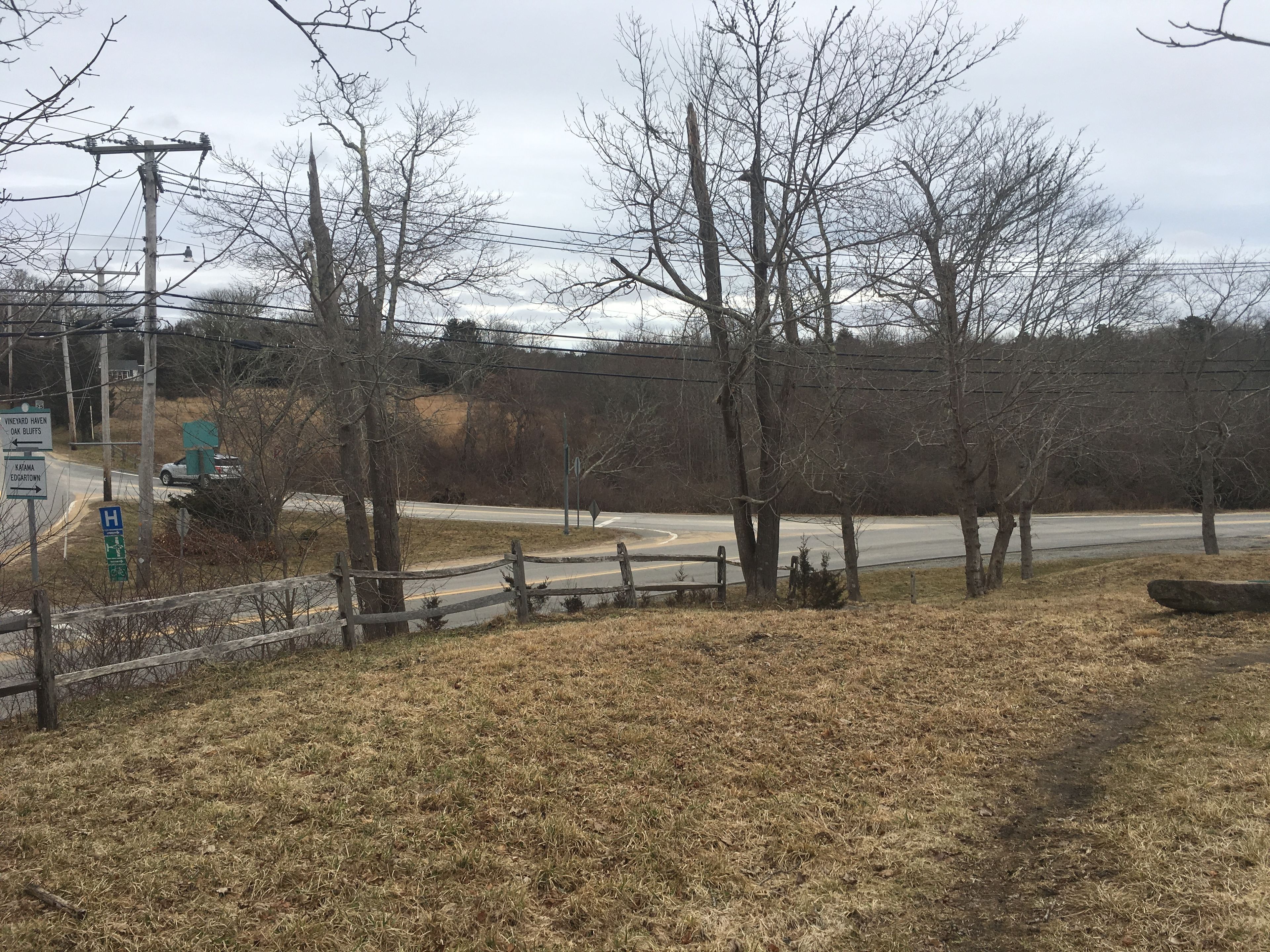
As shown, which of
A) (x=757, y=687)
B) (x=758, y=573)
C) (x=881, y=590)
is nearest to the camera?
(x=757, y=687)

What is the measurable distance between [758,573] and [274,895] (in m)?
11.8

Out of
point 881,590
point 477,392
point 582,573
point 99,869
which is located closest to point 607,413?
point 477,392

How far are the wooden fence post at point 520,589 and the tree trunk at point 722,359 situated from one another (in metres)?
4.14

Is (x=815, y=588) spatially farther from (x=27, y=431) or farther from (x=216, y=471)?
(x=216, y=471)

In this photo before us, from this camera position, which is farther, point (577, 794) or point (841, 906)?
point (577, 794)

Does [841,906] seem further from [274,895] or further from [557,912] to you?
[274,895]

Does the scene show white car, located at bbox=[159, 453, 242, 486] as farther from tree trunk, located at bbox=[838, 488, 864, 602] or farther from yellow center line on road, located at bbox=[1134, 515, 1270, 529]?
yellow center line on road, located at bbox=[1134, 515, 1270, 529]

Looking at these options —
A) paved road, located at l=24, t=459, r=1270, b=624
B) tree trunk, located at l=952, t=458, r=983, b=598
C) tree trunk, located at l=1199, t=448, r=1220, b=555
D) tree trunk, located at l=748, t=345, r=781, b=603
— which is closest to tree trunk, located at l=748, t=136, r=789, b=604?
tree trunk, located at l=748, t=345, r=781, b=603

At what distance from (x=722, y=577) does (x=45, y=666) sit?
33.6 feet

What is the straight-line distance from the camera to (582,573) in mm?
22688

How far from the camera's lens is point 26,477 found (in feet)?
37.3

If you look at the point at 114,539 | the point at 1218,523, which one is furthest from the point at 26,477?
the point at 1218,523

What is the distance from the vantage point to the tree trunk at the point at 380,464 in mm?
12688

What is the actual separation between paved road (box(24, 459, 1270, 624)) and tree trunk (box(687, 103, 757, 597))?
12.8ft
